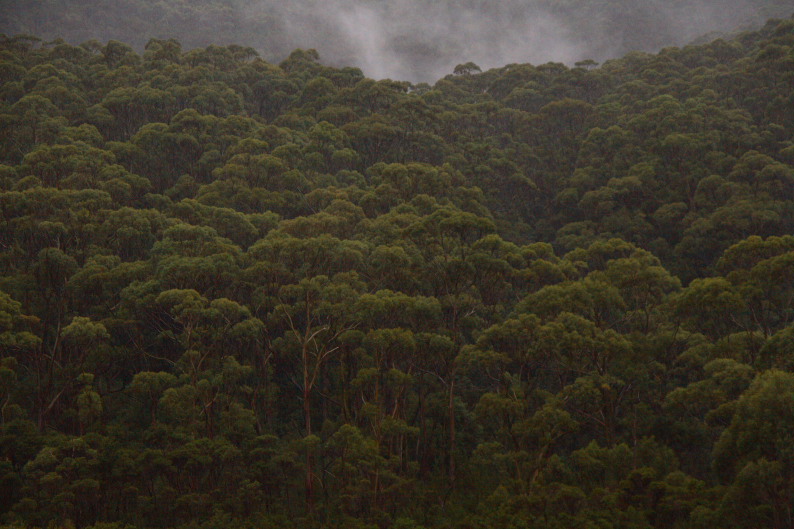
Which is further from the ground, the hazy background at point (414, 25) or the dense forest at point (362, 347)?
the hazy background at point (414, 25)

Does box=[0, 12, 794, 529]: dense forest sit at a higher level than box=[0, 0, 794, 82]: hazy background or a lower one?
lower

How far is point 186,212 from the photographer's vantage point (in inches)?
1332

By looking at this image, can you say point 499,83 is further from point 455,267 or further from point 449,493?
point 449,493

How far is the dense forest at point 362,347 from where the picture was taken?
71.4ft

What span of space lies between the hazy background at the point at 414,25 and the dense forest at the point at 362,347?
3614 inches

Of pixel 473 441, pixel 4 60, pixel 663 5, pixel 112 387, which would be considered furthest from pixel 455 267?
pixel 663 5

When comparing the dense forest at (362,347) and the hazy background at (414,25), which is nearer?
the dense forest at (362,347)

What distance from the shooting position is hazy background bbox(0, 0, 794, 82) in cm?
12431

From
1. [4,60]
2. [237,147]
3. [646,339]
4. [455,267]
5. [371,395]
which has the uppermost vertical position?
[4,60]

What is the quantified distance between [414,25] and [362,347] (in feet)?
505

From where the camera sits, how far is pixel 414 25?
549ft

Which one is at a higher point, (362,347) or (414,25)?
(414,25)

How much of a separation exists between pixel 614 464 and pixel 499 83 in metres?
59.2

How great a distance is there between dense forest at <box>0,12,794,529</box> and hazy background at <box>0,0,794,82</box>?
301 ft
